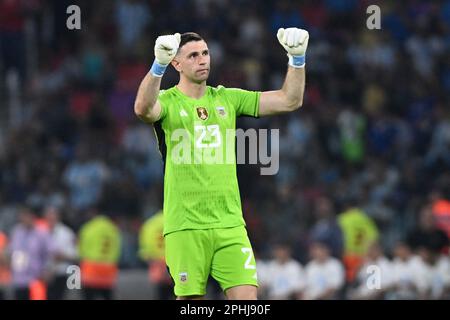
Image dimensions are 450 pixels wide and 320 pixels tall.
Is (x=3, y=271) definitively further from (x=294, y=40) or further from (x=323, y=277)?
(x=294, y=40)

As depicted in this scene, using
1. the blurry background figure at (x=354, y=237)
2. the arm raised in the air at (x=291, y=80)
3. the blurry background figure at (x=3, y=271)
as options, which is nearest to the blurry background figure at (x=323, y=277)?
the blurry background figure at (x=354, y=237)

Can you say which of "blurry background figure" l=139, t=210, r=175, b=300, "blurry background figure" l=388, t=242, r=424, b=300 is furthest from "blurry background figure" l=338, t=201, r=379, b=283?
"blurry background figure" l=139, t=210, r=175, b=300

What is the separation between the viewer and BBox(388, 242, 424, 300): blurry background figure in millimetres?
16828

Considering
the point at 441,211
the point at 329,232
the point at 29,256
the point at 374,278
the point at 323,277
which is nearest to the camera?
the point at 374,278

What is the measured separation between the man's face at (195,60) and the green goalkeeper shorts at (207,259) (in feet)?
3.62

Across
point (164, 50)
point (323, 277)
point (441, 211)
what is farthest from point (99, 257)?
point (164, 50)

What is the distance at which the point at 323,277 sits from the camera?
17594 mm

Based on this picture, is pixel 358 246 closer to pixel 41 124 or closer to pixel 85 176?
pixel 85 176

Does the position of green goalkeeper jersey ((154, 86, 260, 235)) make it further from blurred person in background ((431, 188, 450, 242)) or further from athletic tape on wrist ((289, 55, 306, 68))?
blurred person in background ((431, 188, 450, 242))

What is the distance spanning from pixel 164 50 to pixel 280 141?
12194 millimetres

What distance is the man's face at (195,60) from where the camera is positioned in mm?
9188

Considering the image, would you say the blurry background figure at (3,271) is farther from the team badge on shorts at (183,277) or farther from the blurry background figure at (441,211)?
the team badge on shorts at (183,277)
